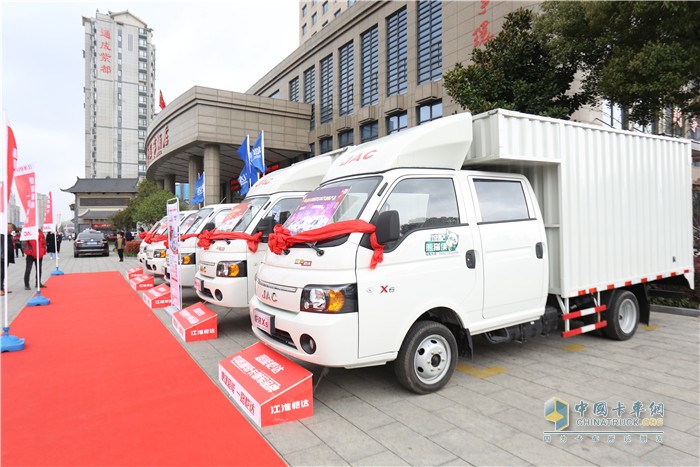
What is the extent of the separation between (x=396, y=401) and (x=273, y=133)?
2773 centimetres

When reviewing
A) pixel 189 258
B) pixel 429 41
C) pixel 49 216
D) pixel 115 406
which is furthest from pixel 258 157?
pixel 429 41

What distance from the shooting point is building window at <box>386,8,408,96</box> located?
73.4ft

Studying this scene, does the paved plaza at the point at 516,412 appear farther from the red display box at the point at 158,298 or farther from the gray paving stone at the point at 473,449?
the red display box at the point at 158,298

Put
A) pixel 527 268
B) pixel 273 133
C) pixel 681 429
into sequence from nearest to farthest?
1. pixel 681 429
2. pixel 527 268
3. pixel 273 133

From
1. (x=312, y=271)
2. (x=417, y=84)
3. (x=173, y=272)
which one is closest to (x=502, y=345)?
(x=312, y=271)

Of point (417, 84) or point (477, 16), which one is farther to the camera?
point (417, 84)

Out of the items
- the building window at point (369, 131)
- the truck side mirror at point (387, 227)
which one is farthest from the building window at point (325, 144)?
the truck side mirror at point (387, 227)

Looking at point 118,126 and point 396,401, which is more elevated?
point 118,126

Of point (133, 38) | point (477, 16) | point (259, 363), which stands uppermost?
point (133, 38)

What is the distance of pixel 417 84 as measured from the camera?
2133 centimetres

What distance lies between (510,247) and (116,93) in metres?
109

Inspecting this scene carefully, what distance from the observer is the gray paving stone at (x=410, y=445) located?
2.99m

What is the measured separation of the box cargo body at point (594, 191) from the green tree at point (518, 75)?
5186 millimetres

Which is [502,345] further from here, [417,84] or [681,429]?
[417,84]
